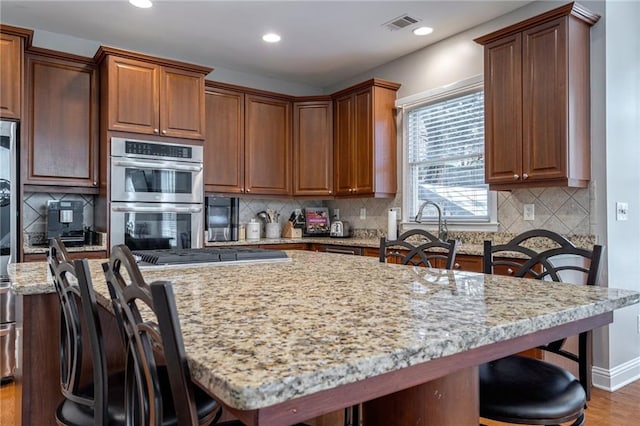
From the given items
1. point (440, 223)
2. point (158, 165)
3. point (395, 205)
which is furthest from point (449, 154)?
point (158, 165)

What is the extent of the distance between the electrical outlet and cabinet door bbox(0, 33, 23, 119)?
374cm

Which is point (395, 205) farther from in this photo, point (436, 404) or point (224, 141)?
point (436, 404)

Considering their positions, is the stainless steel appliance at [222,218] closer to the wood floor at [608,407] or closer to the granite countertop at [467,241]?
the granite countertop at [467,241]

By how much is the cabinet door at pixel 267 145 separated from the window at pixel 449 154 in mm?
1309

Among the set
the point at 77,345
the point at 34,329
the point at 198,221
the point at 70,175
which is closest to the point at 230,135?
the point at 198,221

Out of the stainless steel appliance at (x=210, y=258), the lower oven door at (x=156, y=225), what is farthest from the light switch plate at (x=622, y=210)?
the lower oven door at (x=156, y=225)

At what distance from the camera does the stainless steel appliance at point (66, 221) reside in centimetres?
358

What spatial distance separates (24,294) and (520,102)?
3036mm

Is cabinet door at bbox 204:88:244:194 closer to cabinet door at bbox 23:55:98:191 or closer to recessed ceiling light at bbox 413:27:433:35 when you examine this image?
cabinet door at bbox 23:55:98:191

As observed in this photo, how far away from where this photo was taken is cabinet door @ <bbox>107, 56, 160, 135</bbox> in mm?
3594

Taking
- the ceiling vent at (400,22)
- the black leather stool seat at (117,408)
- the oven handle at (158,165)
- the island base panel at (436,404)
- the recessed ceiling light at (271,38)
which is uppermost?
the recessed ceiling light at (271,38)

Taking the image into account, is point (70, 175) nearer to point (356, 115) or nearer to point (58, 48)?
point (58, 48)

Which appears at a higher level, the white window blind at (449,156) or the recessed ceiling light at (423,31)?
the recessed ceiling light at (423,31)

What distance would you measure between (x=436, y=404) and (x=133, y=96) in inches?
137
